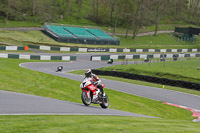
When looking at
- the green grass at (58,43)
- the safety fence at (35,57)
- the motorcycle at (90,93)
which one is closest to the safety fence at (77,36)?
the green grass at (58,43)

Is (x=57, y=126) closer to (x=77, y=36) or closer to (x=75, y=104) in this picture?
(x=75, y=104)

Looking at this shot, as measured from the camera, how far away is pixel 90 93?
15.8 metres

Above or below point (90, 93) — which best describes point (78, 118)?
below

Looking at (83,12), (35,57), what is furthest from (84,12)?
(35,57)

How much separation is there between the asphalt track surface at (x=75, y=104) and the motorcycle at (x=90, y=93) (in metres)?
0.38

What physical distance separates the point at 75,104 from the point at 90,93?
1.06 m

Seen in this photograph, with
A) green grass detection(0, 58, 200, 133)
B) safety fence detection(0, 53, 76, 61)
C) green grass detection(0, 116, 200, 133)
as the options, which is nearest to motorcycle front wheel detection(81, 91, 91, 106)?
green grass detection(0, 58, 200, 133)

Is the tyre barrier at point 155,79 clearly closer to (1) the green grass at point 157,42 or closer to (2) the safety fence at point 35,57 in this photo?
(2) the safety fence at point 35,57

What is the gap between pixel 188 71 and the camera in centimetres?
3484

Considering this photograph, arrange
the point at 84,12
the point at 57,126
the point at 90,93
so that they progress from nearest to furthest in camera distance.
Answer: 1. the point at 57,126
2. the point at 90,93
3. the point at 84,12

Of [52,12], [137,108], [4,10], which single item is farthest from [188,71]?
[52,12]

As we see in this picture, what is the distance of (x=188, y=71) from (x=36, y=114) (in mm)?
26601

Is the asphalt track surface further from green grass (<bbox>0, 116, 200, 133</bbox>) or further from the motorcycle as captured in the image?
green grass (<bbox>0, 116, 200, 133</bbox>)

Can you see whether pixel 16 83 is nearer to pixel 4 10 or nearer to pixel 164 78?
pixel 164 78
